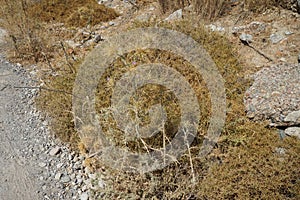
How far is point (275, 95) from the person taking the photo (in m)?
2.78

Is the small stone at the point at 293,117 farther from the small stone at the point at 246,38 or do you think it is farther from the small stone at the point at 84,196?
the small stone at the point at 84,196

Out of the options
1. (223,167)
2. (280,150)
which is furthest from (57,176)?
(280,150)

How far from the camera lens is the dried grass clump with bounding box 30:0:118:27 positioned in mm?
4688

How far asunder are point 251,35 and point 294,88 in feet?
3.91

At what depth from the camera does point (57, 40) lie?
14.1ft

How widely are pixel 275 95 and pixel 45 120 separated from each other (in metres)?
2.38

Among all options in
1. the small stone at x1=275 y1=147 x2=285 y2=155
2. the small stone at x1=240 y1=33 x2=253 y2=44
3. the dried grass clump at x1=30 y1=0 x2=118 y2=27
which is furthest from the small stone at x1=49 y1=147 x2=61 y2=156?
the small stone at x1=240 y1=33 x2=253 y2=44

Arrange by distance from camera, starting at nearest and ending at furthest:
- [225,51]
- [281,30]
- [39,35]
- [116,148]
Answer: [116,148] < [225,51] < [281,30] < [39,35]

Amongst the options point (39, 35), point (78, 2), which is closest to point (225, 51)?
point (39, 35)

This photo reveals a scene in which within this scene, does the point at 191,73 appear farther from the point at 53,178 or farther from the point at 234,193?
the point at 53,178

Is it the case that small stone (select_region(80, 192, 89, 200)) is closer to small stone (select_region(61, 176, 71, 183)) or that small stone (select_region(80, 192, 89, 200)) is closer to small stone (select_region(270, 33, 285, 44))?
small stone (select_region(61, 176, 71, 183))

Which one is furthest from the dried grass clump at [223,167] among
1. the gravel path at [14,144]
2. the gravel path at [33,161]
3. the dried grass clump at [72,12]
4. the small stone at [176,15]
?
the dried grass clump at [72,12]

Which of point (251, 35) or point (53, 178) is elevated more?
point (251, 35)

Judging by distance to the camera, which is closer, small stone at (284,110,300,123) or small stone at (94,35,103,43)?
small stone at (284,110,300,123)
